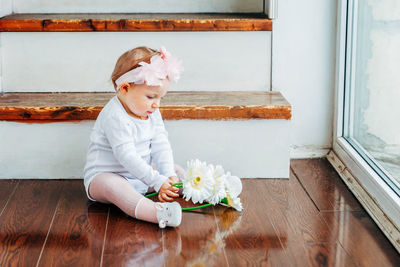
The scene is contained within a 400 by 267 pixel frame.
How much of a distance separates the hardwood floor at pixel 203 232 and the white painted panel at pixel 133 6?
865 millimetres

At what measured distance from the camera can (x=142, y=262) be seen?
1.37 meters

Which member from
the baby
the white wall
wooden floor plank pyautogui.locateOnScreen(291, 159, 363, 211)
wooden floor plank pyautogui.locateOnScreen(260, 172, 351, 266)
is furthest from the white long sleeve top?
the white wall

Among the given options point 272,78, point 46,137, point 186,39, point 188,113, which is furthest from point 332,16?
point 46,137

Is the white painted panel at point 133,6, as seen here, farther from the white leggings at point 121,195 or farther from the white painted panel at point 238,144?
the white leggings at point 121,195

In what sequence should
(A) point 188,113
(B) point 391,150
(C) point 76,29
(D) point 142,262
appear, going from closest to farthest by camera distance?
(D) point 142,262 < (B) point 391,150 < (A) point 188,113 < (C) point 76,29

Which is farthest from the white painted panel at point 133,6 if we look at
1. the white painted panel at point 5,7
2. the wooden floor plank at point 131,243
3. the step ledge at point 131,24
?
the wooden floor plank at point 131,243

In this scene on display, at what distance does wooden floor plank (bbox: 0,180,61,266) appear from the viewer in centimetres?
141

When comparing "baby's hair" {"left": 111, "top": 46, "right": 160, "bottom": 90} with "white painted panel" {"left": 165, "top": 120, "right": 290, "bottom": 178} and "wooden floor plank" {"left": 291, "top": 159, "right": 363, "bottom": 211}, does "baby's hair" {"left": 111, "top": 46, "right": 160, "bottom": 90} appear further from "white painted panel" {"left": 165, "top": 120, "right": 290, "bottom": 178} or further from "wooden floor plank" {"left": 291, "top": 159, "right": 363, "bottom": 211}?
"wooden floor plank" {"left": 291, "top": 159, "right": 363, "bottom": 211}

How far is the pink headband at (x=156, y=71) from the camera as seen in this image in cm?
158

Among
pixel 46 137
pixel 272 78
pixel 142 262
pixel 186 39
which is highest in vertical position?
A: pixel 186 39

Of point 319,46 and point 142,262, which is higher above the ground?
point 319,46

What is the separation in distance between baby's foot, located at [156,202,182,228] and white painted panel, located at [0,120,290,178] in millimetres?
387

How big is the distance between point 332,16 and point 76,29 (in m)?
0.96

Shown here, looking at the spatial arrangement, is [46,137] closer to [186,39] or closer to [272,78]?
[186,39]
